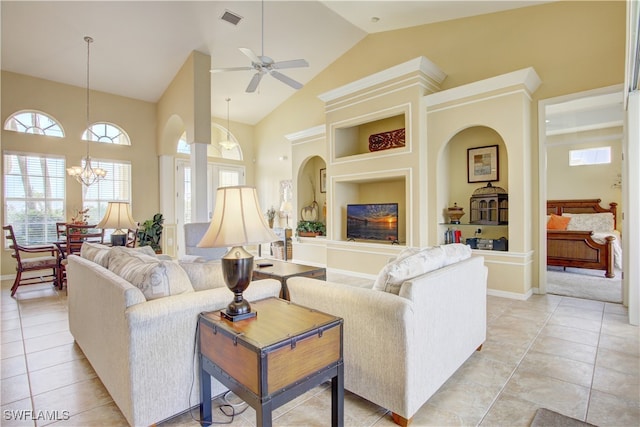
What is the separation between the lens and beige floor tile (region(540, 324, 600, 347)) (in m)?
2.90

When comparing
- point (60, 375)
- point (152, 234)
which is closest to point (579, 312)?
point (60, 375)

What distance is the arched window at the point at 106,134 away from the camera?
6561 millimetres

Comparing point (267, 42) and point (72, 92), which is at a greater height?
point (267, 42)

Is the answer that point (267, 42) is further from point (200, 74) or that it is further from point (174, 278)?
point (174, 278)

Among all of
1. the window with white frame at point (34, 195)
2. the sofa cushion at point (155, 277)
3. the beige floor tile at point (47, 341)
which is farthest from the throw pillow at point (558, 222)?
the window with white frame at point (34, 195)

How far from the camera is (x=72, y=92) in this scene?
6.28 metres

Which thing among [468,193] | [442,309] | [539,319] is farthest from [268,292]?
[468,193]

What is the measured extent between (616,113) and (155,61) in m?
8.54

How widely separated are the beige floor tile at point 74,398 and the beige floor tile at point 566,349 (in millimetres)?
3333

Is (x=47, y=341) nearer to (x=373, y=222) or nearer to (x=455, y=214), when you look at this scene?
(x=373, y=222)

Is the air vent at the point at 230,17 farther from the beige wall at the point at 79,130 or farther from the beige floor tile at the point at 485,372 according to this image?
the beige floor tile at the point at 485,372

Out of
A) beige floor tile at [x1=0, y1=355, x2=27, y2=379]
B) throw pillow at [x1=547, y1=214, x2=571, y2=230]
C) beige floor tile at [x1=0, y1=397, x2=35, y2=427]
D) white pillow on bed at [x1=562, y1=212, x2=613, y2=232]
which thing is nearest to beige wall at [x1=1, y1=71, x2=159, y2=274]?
beige floor tile at [x1=0, y1=355, x2=27, y2=379]

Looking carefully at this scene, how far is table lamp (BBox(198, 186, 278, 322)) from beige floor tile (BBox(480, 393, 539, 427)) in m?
1.51

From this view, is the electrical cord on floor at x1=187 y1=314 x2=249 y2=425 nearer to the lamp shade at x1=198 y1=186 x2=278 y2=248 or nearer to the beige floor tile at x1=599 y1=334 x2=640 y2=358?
the lamp shade at x1=198 y1=186 x2=278 y2=248
